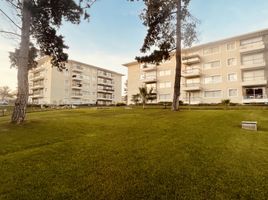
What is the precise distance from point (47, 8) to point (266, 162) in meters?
16.1

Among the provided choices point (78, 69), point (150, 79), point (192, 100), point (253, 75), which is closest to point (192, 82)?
point (192, 100)

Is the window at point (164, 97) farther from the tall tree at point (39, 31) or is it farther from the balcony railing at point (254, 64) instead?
the tall tree at point (39, 31)

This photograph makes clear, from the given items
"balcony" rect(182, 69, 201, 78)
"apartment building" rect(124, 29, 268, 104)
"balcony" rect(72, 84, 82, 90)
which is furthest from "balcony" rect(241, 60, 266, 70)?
"balcony" rect(72, 84, 82, 90)

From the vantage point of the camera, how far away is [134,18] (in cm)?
2572

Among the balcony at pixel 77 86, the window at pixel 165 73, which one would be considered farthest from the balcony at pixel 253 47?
the balcony at pixel 77 86

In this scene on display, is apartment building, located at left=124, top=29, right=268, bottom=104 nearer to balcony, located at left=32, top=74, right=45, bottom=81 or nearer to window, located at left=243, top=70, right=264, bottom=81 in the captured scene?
window, located at left=243, top=70, right=264, bottom=81

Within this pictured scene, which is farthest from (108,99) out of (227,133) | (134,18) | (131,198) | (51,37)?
(131,198)

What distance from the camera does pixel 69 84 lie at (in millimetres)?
74000

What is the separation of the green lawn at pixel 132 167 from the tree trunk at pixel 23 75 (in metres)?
3.88

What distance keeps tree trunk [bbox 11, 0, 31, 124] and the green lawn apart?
12.7 ft

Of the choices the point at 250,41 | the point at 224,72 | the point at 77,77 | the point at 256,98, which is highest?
the point at 250,41

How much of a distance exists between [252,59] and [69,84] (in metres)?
55.2

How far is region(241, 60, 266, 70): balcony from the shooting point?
38.9 m

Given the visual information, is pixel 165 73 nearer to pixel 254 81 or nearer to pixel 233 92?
pixel 233 92
